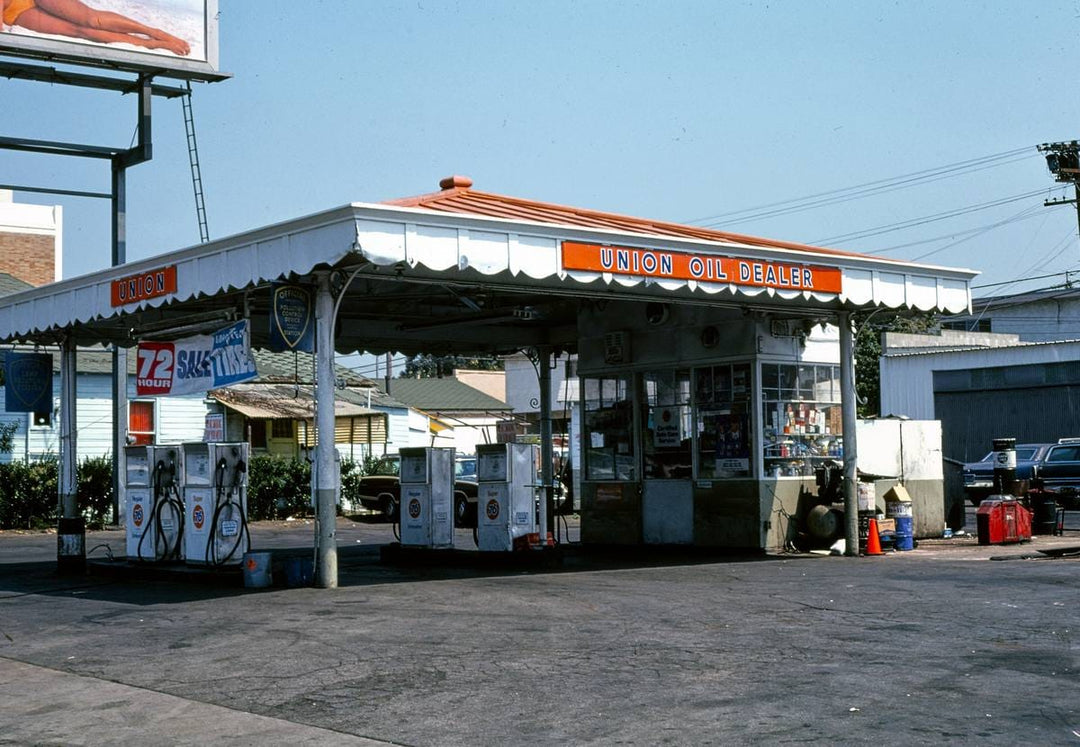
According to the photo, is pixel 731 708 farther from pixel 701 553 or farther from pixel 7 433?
pixel 7 433

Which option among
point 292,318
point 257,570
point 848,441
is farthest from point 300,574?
point 848,441

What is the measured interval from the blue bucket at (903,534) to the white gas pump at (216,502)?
32.2 ft

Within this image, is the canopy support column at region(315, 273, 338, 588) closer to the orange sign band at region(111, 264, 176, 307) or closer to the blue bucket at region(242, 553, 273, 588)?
the blue bucket at region(242, 553, 273, 588)

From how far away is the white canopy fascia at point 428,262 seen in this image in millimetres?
13789

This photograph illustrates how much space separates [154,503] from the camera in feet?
56.6

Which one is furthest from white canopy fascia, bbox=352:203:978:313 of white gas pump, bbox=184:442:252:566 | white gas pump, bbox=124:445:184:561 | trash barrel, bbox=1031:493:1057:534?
trash barrel, bbox=1031:493:1057:534

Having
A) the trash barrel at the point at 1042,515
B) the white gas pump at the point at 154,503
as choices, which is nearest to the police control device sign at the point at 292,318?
the white gas pump at the point at 154,503

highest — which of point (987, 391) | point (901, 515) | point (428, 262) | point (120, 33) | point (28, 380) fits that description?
point (120, 33)

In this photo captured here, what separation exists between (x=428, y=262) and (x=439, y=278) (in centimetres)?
131

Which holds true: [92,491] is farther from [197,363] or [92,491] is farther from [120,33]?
[197,363]

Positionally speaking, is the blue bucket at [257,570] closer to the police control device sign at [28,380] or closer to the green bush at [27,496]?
the police control device sign at [28,380]

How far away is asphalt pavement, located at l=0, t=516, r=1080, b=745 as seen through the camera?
7602 mm

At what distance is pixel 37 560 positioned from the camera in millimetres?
20750

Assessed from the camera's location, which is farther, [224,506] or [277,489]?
[277,489]
